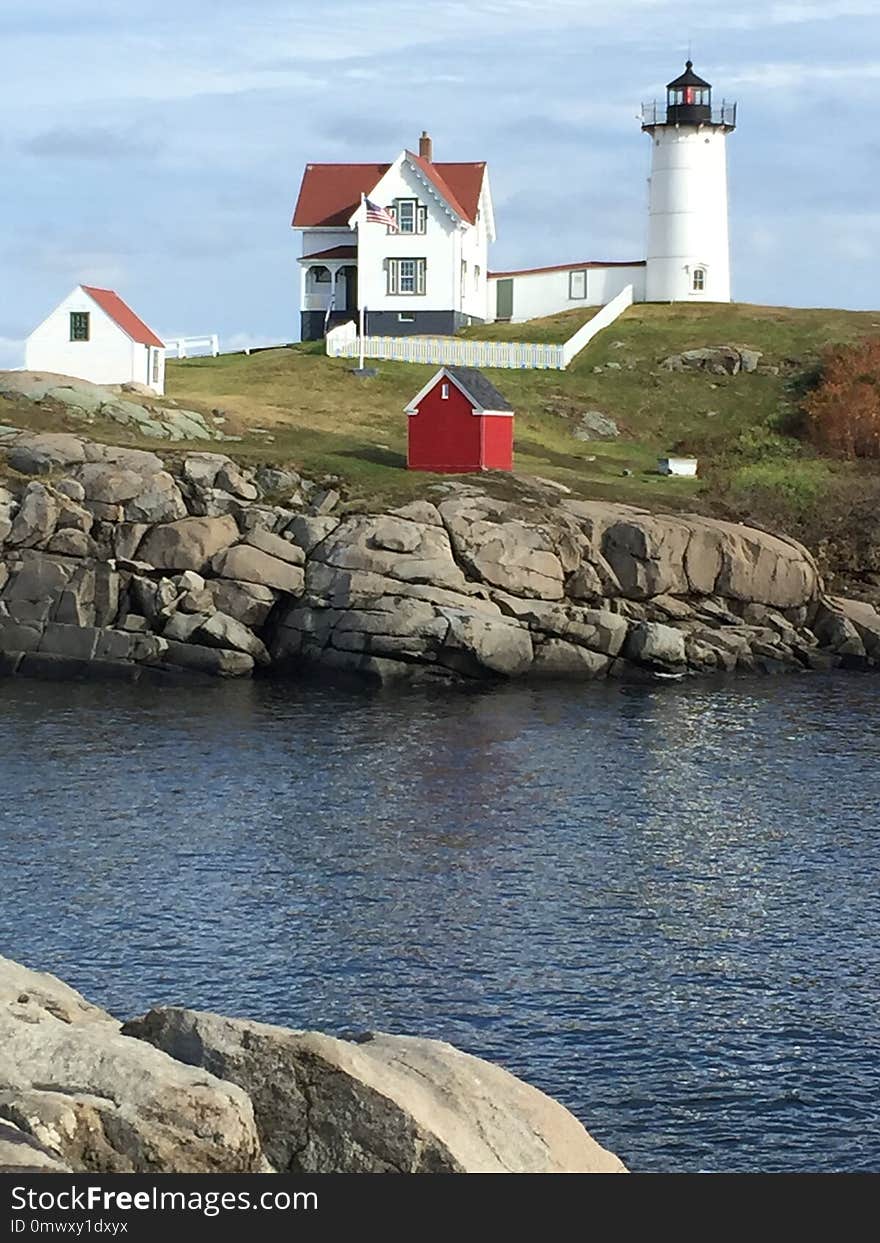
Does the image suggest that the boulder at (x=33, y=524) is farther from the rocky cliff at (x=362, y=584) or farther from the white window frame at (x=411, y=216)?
the white window frame at (x=411, y=216)

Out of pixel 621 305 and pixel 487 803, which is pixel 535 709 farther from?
pixel 621 305

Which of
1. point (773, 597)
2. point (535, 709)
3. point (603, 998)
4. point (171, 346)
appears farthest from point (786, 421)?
point (603, 998)

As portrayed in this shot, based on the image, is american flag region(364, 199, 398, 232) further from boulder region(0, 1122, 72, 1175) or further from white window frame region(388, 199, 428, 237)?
boulder region(0, 1122, 72, 1175)

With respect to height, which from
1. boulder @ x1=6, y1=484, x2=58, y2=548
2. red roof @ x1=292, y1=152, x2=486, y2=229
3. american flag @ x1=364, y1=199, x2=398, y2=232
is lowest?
boulder @ x1=6, y1=484, x2=58, y2=548

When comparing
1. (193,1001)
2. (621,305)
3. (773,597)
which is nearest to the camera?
(193,1001)

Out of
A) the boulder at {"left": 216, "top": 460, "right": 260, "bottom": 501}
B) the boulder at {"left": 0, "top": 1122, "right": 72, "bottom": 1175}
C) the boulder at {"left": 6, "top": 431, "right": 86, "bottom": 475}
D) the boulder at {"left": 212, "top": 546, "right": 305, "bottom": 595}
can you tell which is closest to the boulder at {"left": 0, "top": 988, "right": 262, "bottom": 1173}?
the boulder at {"left": 0, "top": 1122, "right": 72, "bottom": 1175}

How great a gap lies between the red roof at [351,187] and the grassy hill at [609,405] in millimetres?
7287

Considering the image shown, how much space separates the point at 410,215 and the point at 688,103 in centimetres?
1790

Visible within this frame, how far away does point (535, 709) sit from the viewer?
52750 millimetres

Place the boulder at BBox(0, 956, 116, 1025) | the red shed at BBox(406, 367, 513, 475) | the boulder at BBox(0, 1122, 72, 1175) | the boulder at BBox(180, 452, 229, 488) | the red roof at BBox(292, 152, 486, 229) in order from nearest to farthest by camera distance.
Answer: the boulder at BBox(0, 1122, 72, 1175), the boulder at BBox(0, 956, 116, 1025), the boulder at BBox(180, 452, 229, 488), the red shed at BBox(406, 367, 513, 475), the red roof at BBox(292, 152, 486, 229)

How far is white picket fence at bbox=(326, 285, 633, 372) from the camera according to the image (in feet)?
291

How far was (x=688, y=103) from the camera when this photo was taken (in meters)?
99.1

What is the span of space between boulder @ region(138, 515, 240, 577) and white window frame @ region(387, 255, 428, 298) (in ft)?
124

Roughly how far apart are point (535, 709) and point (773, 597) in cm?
1360
